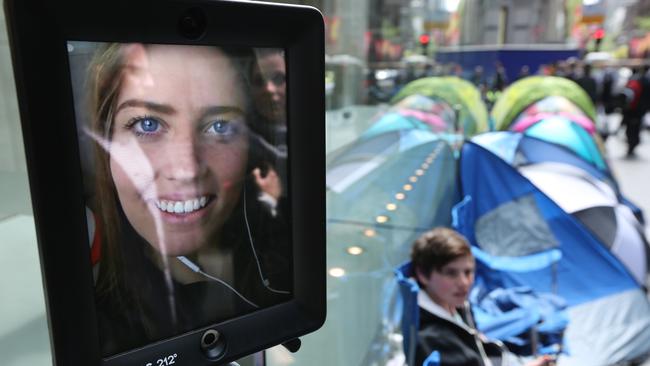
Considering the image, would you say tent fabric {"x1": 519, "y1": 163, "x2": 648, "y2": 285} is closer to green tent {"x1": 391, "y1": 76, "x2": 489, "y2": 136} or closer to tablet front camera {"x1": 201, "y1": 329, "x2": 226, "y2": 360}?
green tent {"x1": 391, "y1": 76, "x2": 489, "y2": 136}

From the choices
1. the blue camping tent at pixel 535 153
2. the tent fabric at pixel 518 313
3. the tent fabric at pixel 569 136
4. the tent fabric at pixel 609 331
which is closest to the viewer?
the tent fabric at pixel 518 313

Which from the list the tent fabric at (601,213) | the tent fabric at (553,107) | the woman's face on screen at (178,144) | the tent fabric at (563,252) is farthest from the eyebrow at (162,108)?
the tent fabric at (553,107)

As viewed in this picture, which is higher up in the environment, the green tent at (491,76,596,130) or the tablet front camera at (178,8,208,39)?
the tablet front camera at (178,8,208,39)

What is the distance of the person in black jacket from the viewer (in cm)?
138

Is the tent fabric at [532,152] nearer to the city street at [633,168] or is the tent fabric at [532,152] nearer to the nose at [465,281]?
the city street at [633,168]

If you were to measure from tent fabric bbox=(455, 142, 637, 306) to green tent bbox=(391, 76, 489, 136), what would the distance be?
0.72 meters

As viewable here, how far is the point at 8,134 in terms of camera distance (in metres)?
0.50

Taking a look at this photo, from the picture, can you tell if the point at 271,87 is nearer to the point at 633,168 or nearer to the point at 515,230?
the point at 515,230

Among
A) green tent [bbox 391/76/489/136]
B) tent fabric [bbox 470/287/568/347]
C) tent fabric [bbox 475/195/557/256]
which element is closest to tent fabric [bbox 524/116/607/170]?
green tent [bbox 391/76/489/136]

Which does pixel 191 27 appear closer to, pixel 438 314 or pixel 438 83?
pixel 438 314

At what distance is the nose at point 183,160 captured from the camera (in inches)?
16.2

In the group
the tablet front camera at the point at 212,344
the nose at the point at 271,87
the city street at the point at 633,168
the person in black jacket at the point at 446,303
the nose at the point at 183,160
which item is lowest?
the city street at the point at 633,168

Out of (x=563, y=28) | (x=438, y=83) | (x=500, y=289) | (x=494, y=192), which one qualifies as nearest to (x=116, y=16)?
(x=500, y=289)

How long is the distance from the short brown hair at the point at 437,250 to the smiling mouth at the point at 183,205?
1106 millimetres
